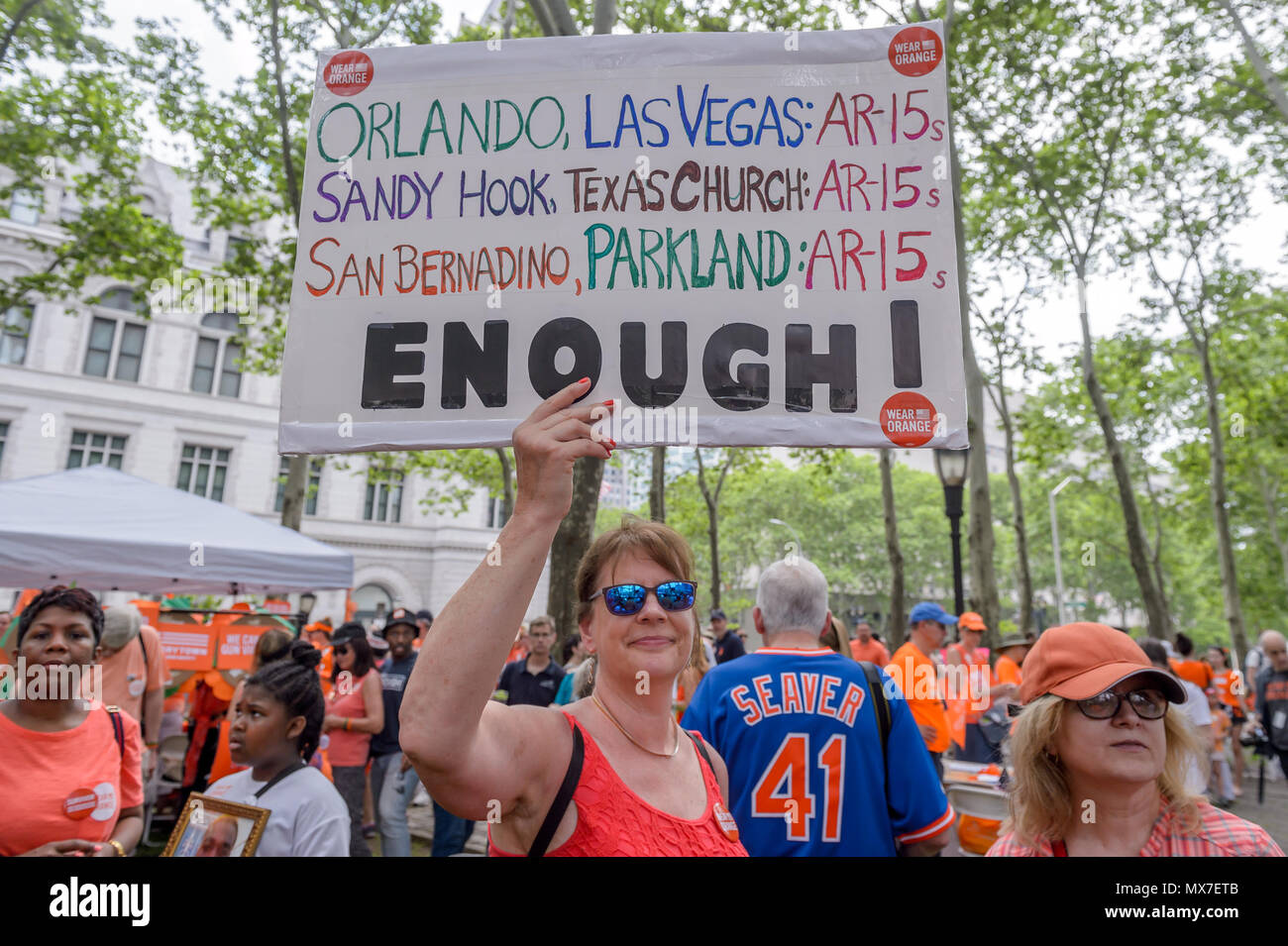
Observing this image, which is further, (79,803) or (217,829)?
(79,803)

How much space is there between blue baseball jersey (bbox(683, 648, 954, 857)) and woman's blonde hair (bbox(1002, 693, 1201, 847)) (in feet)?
2.26

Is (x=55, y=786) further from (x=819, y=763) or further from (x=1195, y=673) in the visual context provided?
(x=1195, y=673)

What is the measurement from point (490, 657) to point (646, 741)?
727 mm

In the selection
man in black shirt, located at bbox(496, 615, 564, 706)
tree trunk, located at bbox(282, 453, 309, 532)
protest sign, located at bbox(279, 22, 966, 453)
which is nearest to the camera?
protest sign, located at bbox(279, 22, 966, 453)

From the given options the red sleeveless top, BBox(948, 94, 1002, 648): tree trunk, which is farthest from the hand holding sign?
BBox(948, 94, 1002, 648): tree trunk

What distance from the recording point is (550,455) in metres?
1.35

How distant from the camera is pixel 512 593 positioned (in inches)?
48.8

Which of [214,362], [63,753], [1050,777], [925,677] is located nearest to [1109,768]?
[1050,777]

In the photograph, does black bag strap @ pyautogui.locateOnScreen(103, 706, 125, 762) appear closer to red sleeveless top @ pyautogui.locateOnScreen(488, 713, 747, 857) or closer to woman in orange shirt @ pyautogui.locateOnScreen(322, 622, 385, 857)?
red sleeveless top @ pyautogui.locateOnScreen(488, 713, 747, 857)

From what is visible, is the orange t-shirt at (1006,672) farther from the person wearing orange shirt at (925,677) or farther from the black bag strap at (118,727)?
the black bag strap at (118,727)

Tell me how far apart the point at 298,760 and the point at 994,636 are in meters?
10.6

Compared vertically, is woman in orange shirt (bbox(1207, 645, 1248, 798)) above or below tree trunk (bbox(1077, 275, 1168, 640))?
below

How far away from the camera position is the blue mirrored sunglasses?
1.88 meters

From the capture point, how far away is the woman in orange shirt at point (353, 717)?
649 centimetres
